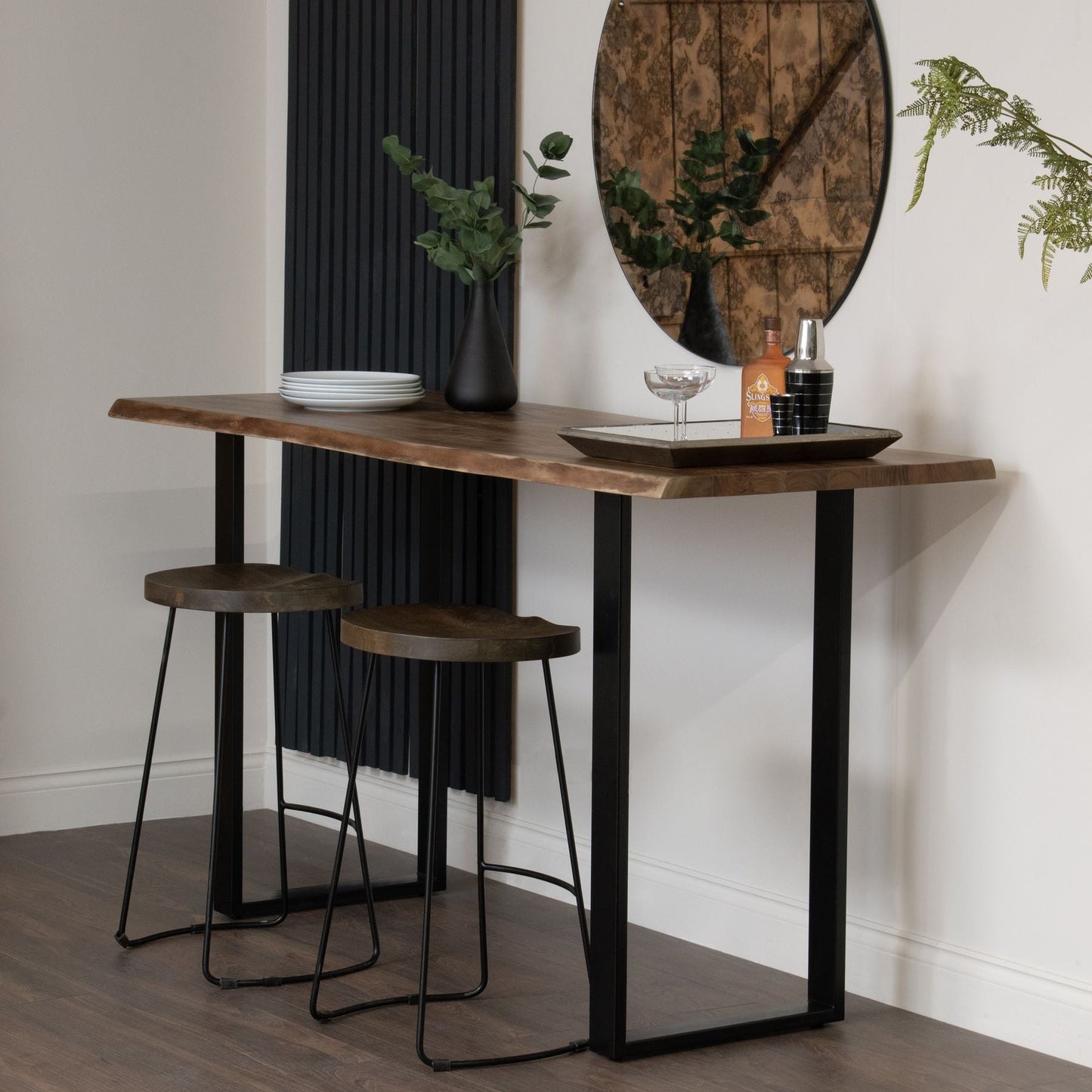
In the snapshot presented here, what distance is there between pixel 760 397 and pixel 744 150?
2.07 ft

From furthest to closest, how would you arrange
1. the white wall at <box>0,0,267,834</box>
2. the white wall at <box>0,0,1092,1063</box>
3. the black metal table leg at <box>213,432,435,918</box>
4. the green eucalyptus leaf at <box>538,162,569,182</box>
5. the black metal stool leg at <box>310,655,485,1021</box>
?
the white wall at <box>0,0,267,834</box>, the black metal table leg at <box>213,432,435,918</box>, the green eucalyptus leaf at <box>538,162,569,182</box>, the black metal stool leg at <box>310,655,485,1021</box>, the white wall at <box>0,0,1092,1063</box>

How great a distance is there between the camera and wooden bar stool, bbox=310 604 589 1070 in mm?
2826

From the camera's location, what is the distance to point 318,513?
447 centimetres

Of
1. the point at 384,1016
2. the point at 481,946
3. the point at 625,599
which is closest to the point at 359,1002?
the point at 384,1016

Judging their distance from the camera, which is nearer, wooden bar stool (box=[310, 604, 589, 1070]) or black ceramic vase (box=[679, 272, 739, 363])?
wooden bar stool (box=[310, 604, 589, 1070])

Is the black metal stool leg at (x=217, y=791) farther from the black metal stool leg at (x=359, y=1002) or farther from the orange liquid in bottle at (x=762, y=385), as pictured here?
the orange liquid in bottle at (x=762, y=385)

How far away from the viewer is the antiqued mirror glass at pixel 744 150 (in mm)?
3143

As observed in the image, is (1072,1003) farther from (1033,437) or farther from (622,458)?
(622,458)

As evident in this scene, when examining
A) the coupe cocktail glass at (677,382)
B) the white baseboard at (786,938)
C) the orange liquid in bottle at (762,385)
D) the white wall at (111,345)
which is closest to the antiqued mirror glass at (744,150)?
the orange liquid in bottle at (762,385)

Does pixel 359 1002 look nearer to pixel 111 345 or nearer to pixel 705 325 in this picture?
pixel 705 325

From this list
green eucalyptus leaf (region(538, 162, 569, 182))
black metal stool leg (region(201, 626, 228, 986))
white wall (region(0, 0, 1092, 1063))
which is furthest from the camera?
green eucalyptus leaf (region(538, 162, 569, 182))

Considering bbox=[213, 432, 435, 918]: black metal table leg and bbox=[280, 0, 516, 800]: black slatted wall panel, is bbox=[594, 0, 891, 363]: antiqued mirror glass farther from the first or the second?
bbox=[213, 432, 435, 918]: black metal table leg

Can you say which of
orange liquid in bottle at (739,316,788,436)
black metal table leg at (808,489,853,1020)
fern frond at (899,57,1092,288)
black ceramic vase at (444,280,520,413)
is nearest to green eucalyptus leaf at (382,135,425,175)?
black ceramic vase at (444,280,520,413)

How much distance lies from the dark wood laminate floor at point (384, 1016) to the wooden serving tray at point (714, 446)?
105cm
